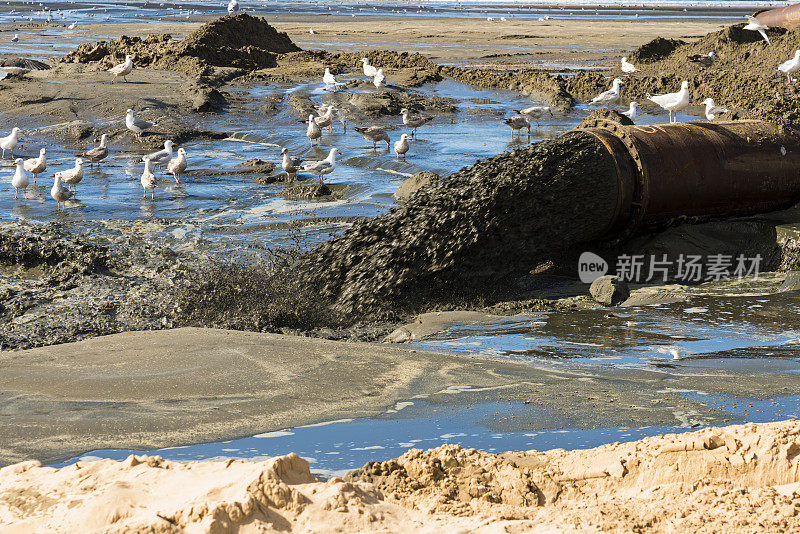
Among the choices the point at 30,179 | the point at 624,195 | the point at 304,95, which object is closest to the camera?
the point at 624,195

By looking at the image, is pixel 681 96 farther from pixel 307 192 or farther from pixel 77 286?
pixel 77 286

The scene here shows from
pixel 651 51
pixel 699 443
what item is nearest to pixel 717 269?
pixel 699 443

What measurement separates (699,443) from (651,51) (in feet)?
95.6

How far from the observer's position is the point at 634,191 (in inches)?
350

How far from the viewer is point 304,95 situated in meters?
23.2

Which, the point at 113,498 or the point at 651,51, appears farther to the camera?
the point at 651,51

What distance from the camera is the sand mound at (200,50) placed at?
2794 cm

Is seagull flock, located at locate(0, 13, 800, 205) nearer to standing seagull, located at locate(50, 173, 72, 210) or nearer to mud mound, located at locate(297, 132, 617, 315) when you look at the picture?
standing seagull, located at locate(50, 173, 72, 210)

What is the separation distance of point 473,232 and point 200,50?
2265 centimetres

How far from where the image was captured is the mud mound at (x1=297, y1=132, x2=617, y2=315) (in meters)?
8.09

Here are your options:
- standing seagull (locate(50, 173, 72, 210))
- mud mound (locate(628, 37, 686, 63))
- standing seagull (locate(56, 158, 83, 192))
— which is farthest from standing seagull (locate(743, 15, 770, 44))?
standing seagull (locate(50, 173, 72, 210))

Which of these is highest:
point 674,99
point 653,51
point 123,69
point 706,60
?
point 653,51

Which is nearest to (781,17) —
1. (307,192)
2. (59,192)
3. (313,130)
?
(313,130)

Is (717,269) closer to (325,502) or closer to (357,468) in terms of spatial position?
(357,468)
